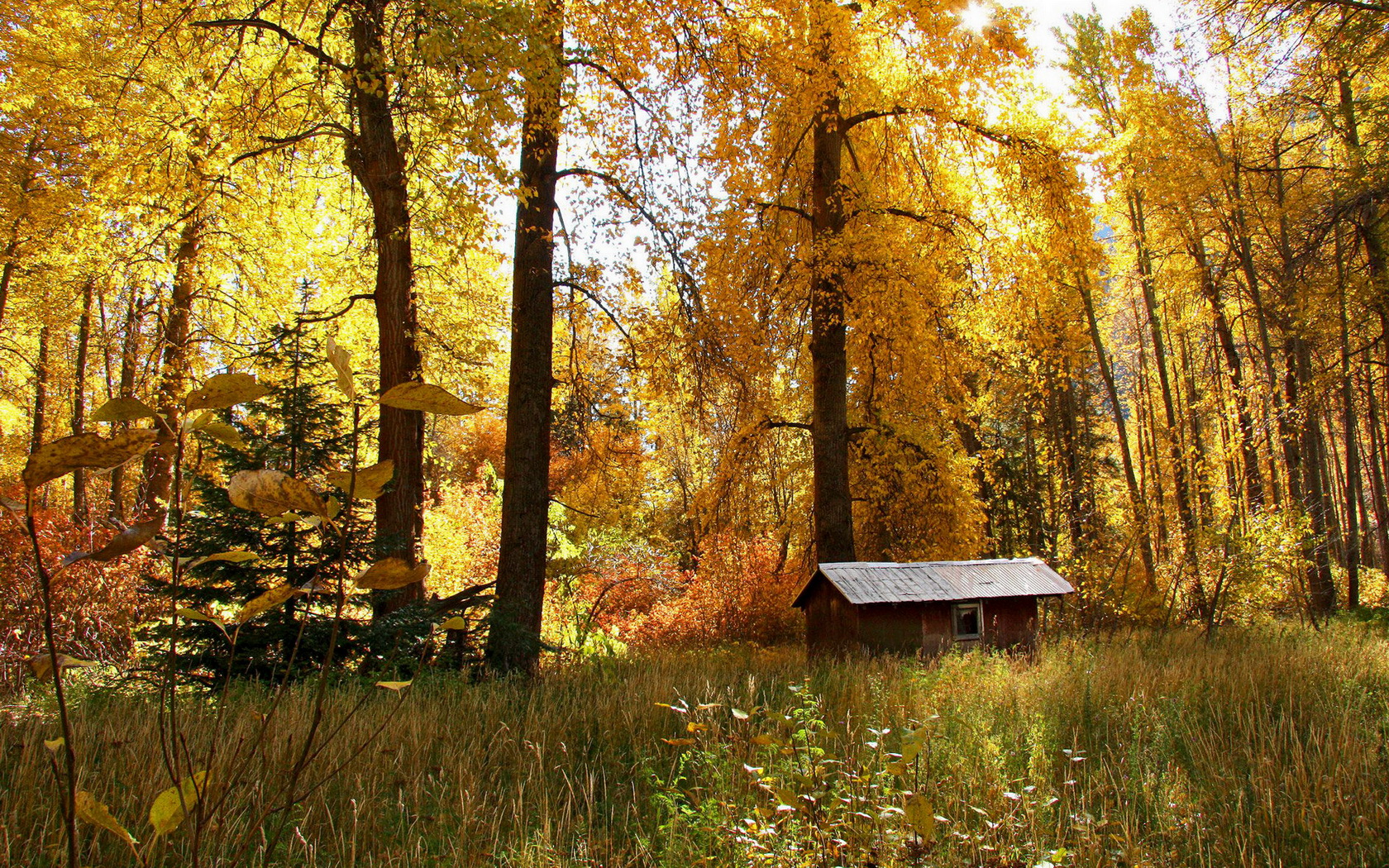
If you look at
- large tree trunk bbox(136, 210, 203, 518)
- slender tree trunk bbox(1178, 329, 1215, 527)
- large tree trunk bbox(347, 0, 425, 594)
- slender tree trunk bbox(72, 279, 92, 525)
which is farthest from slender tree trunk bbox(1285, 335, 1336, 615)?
slender tree trunk bbox(72, 279, 92, 525)

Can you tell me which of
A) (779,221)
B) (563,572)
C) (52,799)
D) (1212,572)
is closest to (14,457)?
(563,572)

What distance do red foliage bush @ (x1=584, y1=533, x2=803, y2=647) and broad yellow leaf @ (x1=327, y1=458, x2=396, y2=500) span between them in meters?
13.4

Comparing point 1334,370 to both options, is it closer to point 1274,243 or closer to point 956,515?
point 1274,243

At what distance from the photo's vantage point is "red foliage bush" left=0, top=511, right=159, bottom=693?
825 centimetres

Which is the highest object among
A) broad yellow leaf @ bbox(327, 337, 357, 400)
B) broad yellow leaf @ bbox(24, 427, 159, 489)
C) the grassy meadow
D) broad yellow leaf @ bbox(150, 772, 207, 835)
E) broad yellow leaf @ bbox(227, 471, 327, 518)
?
broad yellow leaf @ bbox(327, 337, 357, 400)

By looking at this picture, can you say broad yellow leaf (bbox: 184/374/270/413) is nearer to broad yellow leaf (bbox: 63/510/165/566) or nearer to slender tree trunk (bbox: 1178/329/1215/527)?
broad yellow leaf (bbox: 63/510/165/566)

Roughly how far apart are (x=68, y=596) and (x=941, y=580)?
11.0 metres

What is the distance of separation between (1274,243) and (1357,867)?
616 inches

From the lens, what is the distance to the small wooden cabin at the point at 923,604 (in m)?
10.2

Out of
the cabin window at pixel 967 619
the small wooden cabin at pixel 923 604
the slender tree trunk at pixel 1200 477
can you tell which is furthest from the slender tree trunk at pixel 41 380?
the slender tree trunk at pixel 1200 477

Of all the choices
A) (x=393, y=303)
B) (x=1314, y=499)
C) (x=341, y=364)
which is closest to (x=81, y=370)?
(x=393, y=303)

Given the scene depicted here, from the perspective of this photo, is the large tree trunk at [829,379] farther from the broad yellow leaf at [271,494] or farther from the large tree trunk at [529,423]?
the broad yellow leaf at [271,494]

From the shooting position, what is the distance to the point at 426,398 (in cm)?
109

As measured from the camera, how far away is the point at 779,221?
481 inches
